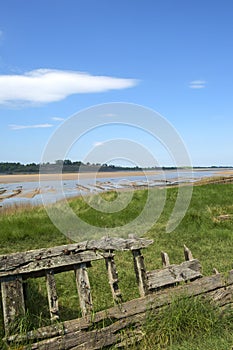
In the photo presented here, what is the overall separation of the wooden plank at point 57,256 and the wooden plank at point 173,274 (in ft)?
1.58

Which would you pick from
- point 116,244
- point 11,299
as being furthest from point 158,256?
point 11,299

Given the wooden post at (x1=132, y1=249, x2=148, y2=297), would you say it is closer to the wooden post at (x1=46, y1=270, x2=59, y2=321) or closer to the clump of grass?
the clump of grass

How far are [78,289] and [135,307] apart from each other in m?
0.77

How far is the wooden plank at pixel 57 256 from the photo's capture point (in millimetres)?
4287

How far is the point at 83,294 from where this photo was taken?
4586mm

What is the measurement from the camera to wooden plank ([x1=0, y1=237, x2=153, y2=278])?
14.1 feet

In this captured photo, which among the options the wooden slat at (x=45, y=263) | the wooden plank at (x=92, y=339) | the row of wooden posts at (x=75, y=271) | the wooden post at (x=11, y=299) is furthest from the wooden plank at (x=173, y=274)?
the wooden post at (x=11, y=299)

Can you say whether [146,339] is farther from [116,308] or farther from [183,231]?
[183,231]

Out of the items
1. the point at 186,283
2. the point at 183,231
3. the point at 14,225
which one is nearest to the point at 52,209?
the point at 14,225

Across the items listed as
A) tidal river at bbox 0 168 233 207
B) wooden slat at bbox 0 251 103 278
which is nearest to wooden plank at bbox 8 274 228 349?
wooden slat at bbox 0 251 103 278

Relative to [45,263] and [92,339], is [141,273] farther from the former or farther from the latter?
[45,263]

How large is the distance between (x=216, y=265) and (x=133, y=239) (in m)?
4.46

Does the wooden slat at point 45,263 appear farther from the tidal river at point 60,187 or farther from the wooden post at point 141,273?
the tidal river at point 60,187

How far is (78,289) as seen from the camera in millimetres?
4605
